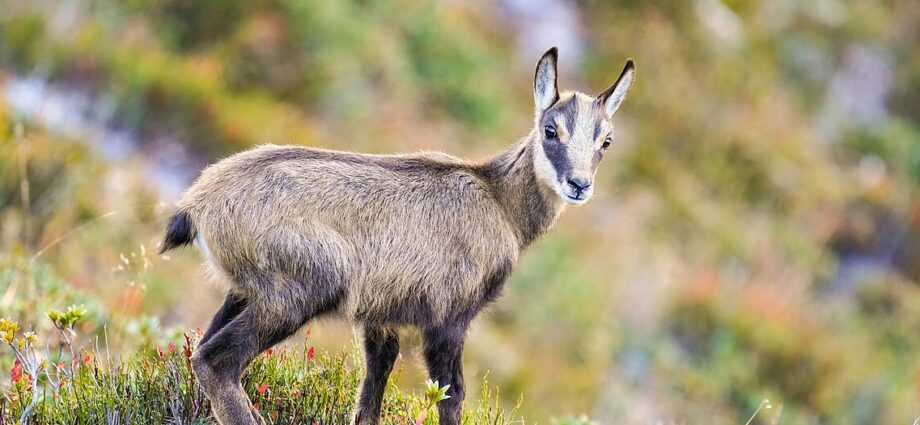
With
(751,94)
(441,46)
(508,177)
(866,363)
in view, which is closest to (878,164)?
(751,94)

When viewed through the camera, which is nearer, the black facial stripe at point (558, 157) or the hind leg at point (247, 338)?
the hind leg at point (247, 338)

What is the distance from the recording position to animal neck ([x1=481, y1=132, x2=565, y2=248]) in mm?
5820

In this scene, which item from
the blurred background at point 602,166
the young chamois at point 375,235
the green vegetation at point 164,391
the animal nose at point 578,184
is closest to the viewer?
the green vegetation at point 164,391

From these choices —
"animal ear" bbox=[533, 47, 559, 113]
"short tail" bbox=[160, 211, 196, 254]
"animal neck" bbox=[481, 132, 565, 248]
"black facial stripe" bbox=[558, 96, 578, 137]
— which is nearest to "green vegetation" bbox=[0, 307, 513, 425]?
"short tail" bbox=[160, 211, 196, 254]

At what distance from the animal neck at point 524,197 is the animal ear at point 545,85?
0.68ft

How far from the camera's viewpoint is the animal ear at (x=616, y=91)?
5957 millimetres

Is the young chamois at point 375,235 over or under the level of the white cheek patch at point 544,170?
under

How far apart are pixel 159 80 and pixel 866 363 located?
9400mm

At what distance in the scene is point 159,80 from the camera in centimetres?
1177

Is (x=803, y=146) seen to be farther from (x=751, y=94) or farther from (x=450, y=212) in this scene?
(x=450, y=212)

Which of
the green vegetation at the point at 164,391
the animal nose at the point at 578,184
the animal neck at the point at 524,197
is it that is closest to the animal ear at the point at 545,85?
→ the animal neck at the point at 524,197

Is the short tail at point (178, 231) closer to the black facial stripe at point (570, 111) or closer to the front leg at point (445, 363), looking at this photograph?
the front leg at point (445, 363)

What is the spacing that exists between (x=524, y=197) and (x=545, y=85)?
25.0 inches

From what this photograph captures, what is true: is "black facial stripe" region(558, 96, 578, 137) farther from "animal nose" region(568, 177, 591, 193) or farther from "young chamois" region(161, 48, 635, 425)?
"animal nose" region(568, 177, 591, 193)
